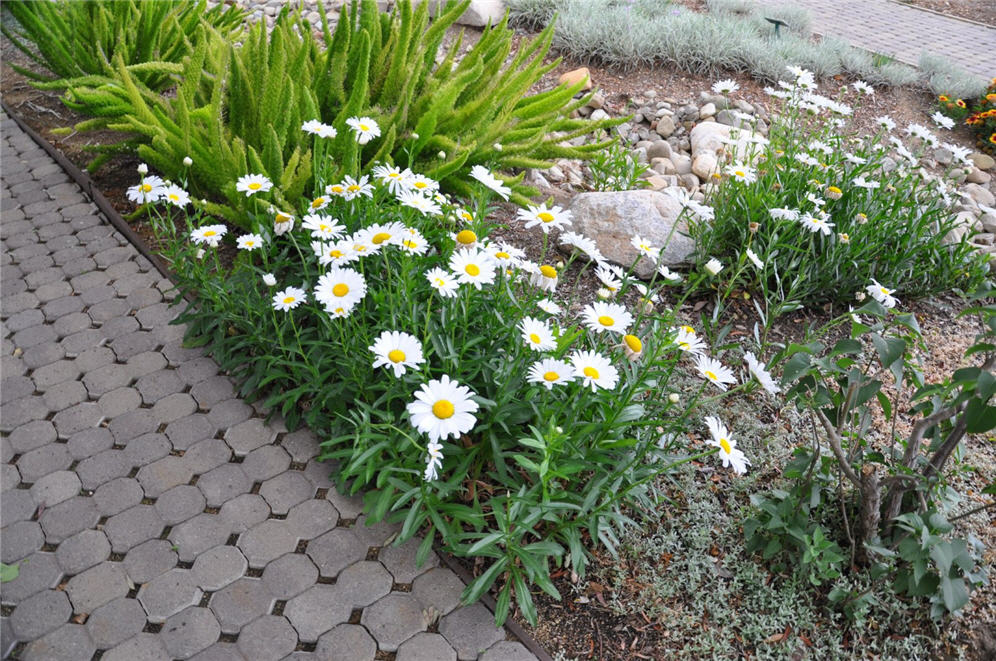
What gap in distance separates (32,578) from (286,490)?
0.70m

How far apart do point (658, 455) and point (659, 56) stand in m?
4.23

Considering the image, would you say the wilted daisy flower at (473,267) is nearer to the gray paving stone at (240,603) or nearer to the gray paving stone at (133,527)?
the gray paving stone at (240,603)

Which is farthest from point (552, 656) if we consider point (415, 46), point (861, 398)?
point (415, 46)

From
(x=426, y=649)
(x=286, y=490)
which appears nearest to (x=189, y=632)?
(x=286, y=490)

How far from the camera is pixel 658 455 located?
7.38 feet

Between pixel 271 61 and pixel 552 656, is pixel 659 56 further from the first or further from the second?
pixel 552 656

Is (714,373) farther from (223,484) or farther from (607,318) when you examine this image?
(223,484)

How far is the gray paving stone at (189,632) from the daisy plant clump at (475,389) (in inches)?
19.1

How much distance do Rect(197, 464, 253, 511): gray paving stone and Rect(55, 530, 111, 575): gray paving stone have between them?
11.7 inches

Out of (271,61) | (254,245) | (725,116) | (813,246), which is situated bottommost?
(725,116)

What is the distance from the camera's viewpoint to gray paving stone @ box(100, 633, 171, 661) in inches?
72.5

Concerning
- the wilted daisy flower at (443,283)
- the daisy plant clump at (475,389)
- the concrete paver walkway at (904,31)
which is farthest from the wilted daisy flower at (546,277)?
the concrete paver walkway at (904,31)

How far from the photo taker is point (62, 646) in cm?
→ 186

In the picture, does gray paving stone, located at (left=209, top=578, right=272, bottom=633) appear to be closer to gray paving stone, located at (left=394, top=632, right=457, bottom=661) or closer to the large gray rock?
gray paving stone, located at (left=394, top=632, right=457, bottom=661)
